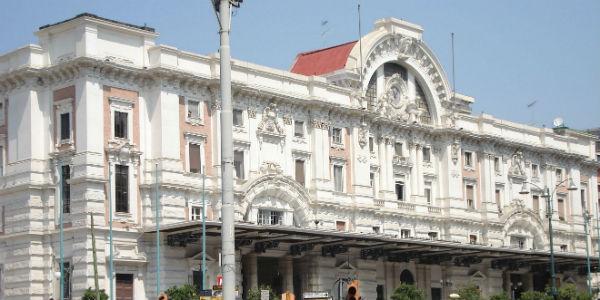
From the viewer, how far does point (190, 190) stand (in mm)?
60250

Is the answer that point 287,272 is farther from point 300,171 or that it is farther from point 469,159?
point 469,159

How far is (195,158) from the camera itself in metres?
61.7

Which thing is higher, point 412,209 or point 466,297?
point 412,209

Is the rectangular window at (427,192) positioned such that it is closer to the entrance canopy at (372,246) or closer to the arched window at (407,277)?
the entrance canopy at (372,246)

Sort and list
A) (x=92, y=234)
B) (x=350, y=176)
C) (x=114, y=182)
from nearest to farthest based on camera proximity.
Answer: (x=92, y=234) < (x=114, y=182) < (x=350, y=176)

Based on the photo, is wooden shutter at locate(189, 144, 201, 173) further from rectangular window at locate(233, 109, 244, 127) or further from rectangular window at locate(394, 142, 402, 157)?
rectangular window at locate(394, 142, 402, 157)

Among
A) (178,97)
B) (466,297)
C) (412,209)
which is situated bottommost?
(466,297)

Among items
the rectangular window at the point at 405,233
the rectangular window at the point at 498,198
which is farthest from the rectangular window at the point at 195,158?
the rectangular window at the point at 498,198

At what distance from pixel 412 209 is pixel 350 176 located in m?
6.75

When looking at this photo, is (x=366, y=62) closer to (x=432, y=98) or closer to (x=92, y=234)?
(x=432, y=98)

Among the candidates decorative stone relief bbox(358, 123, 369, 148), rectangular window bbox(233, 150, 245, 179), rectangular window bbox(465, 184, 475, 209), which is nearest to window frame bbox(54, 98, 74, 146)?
rectangular window bbox(233, 150, 245, 179)

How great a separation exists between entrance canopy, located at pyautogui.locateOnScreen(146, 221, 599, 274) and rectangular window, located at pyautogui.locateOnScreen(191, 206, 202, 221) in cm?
146

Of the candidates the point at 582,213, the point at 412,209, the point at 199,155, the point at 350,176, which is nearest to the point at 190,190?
the point at 199,155

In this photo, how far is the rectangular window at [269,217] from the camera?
212ft
